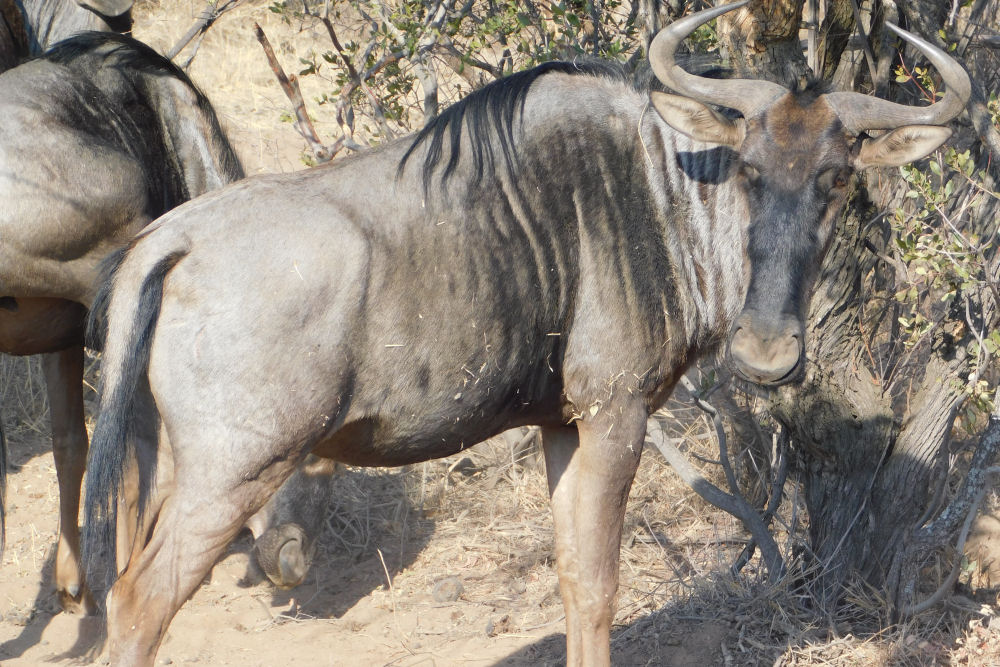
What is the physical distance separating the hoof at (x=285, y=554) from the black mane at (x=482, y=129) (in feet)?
7.26

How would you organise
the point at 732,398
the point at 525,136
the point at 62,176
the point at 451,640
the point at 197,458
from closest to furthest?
the point at 197,458, the point at 525,136, the point at 62,176, the point at 451,640, the point at 732,398

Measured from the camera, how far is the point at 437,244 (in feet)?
10.5

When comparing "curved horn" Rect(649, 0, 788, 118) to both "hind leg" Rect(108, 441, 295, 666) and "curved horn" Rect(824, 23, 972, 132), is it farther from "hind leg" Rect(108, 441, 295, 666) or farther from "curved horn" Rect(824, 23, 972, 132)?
"hind leg" Rect(108, 441, 295, 666)

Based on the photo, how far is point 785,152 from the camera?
327cm

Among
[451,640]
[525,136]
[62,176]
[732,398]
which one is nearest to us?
[525,136]

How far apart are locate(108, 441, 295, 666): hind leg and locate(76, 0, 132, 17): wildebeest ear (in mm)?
3224

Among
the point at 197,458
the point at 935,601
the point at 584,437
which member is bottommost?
the point at 935,601

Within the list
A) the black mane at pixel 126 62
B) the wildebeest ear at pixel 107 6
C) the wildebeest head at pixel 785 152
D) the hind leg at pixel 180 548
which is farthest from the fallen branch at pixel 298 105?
the hind leg at pixel 180 548

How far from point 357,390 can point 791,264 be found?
1.39 m

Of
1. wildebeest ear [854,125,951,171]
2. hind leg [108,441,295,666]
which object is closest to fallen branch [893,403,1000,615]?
wildebeest ear [854,125,951,171]

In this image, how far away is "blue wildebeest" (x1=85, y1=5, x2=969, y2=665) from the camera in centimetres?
295

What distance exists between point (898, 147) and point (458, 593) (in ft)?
10.3

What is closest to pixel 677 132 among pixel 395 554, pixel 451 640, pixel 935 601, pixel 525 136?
pixel 525 136

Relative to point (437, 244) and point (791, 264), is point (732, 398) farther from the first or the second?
point (437, 244)
